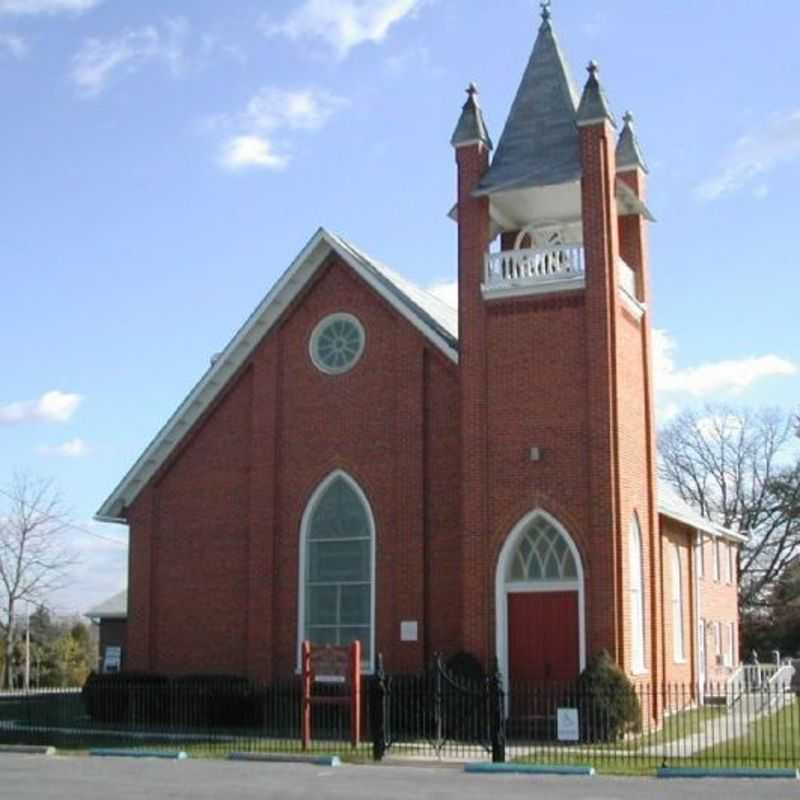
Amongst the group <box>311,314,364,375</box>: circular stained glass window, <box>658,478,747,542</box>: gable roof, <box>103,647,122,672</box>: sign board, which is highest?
<box>311,314,364,375</box>: circular stained glass window

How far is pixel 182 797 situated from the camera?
15969 millimetres

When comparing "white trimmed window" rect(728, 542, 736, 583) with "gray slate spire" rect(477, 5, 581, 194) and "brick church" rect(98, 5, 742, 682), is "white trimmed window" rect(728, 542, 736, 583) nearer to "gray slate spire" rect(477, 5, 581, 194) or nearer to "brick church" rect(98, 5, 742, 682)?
"brick church" rect(98, 5, 742, 682)

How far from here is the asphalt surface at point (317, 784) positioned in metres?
16.0

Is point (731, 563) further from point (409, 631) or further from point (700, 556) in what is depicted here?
point (409, 631)

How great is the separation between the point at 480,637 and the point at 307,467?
21.0 feet

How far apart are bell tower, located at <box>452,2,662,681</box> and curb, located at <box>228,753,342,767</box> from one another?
5.07m

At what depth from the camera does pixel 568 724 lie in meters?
22.4

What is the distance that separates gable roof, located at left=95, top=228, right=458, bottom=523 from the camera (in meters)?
28.9

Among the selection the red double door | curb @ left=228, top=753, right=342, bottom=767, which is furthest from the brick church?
curb @ left=228, top=753, right=342, bottom=767

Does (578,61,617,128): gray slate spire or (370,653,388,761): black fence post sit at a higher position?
(578,61,617,128): gray slate spire

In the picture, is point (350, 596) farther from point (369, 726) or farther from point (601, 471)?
point (601, 471)

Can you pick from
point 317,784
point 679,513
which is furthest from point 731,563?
point 317,784

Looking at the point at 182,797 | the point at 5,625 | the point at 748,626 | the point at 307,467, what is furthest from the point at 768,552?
the point at 182,797

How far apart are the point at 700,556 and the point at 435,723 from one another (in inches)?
663
